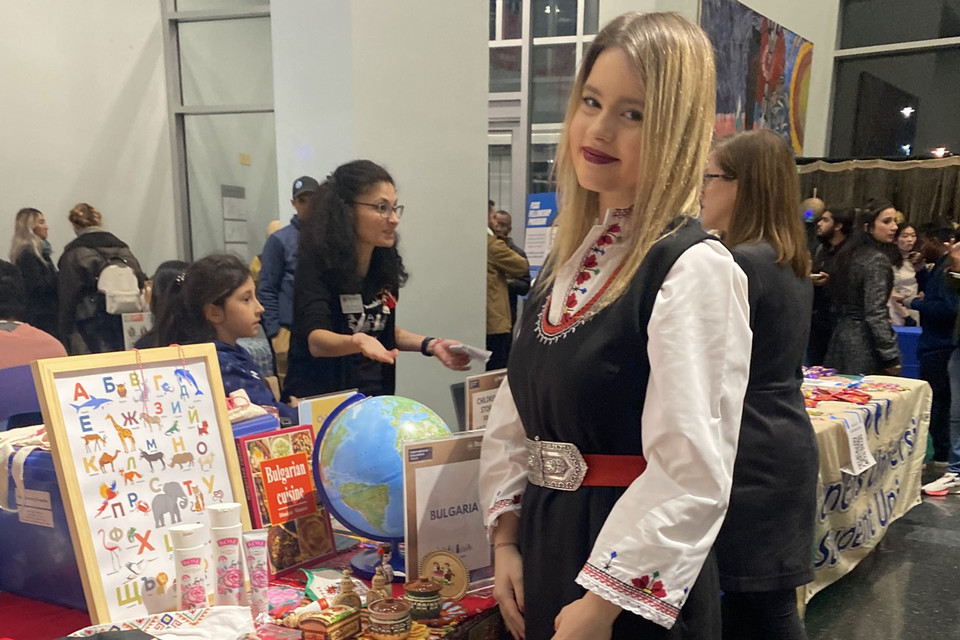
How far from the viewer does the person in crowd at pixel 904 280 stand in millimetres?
5727

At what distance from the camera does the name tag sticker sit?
87.4 inches

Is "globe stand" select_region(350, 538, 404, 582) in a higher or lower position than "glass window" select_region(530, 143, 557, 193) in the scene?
lower

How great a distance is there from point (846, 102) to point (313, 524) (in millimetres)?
9108

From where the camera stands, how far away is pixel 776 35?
22.6 feet

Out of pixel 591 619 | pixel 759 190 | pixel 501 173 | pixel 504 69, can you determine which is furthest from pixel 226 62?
pixel 591 619

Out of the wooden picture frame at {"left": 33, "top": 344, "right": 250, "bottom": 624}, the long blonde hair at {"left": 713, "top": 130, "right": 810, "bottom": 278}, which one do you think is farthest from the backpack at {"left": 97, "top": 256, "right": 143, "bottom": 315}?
the long blonde hair at {"left": 713, "top": 130, "right": 810, "bottom": 278}

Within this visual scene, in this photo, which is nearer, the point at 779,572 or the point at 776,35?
the point at 779,572

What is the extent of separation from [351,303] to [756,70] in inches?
224

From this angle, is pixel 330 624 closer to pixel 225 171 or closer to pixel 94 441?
pixel 94 441

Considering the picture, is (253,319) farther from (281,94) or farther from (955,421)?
(955,421)

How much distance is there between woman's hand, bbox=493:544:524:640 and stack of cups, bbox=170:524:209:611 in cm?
43

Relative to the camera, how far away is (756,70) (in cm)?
657

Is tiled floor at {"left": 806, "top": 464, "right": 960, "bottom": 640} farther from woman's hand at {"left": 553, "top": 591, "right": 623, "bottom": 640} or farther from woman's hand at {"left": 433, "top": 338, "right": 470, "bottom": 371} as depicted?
woman's hand at {"left": 553, "top": 591, "right": 623, "bottom": 640}

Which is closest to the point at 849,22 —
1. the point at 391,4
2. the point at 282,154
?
the point at 391,4
